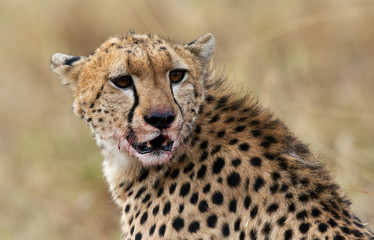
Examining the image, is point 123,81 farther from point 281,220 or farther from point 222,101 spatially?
point 281,220

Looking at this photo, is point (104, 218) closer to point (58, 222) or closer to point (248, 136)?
point (58, 222)

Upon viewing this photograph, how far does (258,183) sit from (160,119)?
561mm

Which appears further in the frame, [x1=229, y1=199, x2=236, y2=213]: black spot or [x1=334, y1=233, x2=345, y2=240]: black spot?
[x1=229, y1=199, x2=236, y2=213]: black spot

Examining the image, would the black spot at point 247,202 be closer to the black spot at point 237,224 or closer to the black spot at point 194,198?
the black spot at point 237,224

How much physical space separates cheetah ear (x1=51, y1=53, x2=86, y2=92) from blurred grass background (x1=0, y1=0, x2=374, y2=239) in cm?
189

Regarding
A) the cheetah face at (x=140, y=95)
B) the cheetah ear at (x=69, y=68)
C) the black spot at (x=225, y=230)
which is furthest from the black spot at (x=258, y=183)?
the cheetah ear at (x=69, y=68)

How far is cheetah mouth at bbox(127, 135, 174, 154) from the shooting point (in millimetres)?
3520

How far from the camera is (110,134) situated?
3.62m

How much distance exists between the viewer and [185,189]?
360cm

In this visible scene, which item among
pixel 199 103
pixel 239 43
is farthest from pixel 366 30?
pixel 199 103

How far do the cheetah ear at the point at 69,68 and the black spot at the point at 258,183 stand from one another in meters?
1.10

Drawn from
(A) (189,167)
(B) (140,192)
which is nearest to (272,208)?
(A) (189,167)

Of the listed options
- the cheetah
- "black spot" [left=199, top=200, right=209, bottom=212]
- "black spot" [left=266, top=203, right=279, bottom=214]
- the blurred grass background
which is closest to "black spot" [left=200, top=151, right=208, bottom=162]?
the cheetah

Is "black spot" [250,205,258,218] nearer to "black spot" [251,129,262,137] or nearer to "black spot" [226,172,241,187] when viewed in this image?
"black spot" [226,172,241,187]
